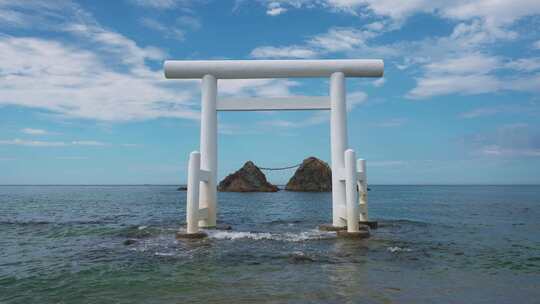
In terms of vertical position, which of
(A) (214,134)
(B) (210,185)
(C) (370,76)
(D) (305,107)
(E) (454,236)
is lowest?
(E) (454,236)

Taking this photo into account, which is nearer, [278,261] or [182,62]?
[278,261]

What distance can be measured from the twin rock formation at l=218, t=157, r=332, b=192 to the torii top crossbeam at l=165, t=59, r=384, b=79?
191ft

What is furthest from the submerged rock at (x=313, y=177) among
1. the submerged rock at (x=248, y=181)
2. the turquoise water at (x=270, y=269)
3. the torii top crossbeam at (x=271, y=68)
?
the turquoise water at (x=270, y=269)

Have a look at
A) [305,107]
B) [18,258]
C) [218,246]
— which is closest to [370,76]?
[305,107]

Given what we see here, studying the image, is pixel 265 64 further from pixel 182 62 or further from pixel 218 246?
pixel 218 246

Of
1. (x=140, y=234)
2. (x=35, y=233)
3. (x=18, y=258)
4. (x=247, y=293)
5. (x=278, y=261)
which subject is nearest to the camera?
(x=247, y=293)

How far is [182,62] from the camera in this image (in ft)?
41.1

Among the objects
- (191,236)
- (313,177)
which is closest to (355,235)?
(191,236)

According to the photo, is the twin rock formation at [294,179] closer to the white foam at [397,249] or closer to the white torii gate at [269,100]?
the white torii gate at [269,100]

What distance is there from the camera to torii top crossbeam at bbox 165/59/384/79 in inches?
488

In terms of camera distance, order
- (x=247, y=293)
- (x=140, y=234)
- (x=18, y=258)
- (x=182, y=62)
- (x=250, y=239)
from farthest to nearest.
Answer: (x=140, y=234)
(x=182, y=62)
(x=250, y=239)
(x=18, y=258)
(x=247, y=293)

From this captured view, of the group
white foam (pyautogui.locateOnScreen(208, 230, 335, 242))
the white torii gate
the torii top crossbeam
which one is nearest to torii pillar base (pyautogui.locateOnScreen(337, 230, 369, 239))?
white foam (pyautogui.locateOnScreen(208, 230, 335, 242))

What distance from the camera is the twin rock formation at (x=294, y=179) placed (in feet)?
236

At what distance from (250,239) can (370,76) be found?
20.1 ft
